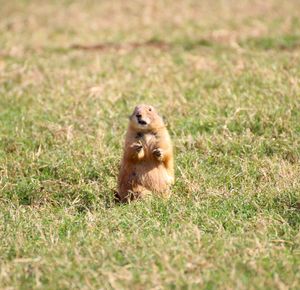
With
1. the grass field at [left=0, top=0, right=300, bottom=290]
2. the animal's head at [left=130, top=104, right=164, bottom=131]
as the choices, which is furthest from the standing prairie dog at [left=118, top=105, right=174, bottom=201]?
the grass field at [left=0, top=0, right=300, bottom=290]

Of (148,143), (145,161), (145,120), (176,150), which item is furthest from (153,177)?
(176,150)

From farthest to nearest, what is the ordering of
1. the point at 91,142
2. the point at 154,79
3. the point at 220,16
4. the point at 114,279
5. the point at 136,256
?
the point at 220,16 → the point at 154,79 → the point at 91,142 → the point at 136,256 → the point at 114,279

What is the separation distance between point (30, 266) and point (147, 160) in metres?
1.64

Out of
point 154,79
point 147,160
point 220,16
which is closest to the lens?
point 147,160

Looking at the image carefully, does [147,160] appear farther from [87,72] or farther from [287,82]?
[87,72]

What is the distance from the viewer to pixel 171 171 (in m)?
5.83

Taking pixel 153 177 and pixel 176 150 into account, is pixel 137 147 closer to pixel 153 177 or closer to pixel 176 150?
pixel 153 177

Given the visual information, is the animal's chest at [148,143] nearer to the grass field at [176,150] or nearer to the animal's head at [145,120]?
the animal's head at [145,120]

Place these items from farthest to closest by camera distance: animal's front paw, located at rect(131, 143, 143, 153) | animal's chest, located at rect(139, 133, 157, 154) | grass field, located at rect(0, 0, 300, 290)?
animal's chest, located at rect(139, 133, 157, 154), animal's front paw, located at rect(131, 143, 143, 153), grass field, located at rect(0, 0, 300, 290)

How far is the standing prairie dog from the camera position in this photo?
18.7 ft

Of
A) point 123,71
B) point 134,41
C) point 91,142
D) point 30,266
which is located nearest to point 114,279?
point 30,266

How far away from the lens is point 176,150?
6809mm

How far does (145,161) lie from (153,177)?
0.51 feet

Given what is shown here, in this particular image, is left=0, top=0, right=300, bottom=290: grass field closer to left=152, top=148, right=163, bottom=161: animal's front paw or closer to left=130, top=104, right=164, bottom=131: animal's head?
left=152, top=148, right=163, bottom=161: animal's front paw
